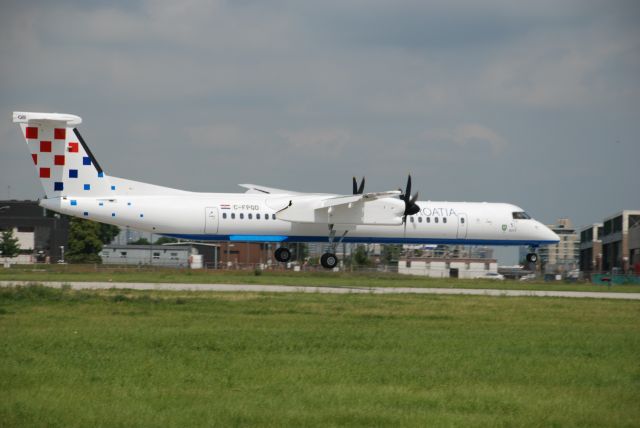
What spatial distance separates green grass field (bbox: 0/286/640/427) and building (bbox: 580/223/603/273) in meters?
85.2

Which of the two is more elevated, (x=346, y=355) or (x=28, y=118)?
(x=28, y=118)

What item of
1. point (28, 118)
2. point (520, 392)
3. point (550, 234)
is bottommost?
point (520, 392)

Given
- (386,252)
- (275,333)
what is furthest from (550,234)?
(386,252)

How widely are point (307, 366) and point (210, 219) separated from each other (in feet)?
81.3

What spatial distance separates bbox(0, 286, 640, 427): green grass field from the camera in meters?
11.3

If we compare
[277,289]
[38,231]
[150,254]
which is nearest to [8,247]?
[150,254]

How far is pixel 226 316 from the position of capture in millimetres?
22750

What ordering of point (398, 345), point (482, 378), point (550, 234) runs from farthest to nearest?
1. point (550, 234)
2. point (398, 345)
3. point (482, 378)

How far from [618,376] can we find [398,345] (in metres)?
4.63

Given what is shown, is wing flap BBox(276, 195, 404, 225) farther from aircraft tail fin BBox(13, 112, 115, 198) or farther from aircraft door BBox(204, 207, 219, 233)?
aircraft tail fin BBox(13, 112, 115, 198)

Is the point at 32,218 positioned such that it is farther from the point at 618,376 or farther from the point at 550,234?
the point at 618,376

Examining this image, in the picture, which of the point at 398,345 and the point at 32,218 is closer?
the point at 398,345

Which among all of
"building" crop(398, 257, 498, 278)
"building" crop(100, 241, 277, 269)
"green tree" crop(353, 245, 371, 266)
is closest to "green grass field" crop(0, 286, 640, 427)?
"building" crop(398, 257, 498, 278)

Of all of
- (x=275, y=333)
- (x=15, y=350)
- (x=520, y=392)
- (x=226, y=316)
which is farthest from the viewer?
(x=226, y=316)
